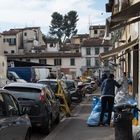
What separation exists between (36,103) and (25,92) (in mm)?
695

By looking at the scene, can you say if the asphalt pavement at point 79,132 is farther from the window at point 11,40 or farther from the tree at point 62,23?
the tree at point 62,23

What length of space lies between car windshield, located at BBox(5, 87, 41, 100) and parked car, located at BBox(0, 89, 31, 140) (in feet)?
14.6

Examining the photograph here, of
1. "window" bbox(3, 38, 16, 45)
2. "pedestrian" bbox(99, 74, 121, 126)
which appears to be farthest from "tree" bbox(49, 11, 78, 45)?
"pedestrian" bbox(99, 74, 121, 126)

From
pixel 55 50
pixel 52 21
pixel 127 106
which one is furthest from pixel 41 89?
pixel 52 21

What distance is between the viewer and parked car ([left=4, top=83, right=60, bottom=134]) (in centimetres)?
1536

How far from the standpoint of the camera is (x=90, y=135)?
15.0 m

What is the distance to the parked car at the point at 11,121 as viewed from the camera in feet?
31.4

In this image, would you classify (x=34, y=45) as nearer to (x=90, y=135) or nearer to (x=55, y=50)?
(x=55, y=50)

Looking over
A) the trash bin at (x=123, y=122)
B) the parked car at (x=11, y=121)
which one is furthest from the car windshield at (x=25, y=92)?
the trash bin at (x=123, y=122)

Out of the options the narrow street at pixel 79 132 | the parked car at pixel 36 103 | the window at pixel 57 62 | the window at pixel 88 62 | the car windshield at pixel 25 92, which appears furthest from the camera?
the window at pixel 57 62

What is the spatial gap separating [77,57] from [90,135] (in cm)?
9284

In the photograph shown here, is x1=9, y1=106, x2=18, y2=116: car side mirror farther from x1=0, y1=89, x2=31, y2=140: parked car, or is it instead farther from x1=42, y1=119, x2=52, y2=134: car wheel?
x1=42, y1=119, x2=52, y2=134: car wheel

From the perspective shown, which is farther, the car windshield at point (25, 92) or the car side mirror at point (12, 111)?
the car windshield at point (25, 92)

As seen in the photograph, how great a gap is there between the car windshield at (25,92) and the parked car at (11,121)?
4452 mm
